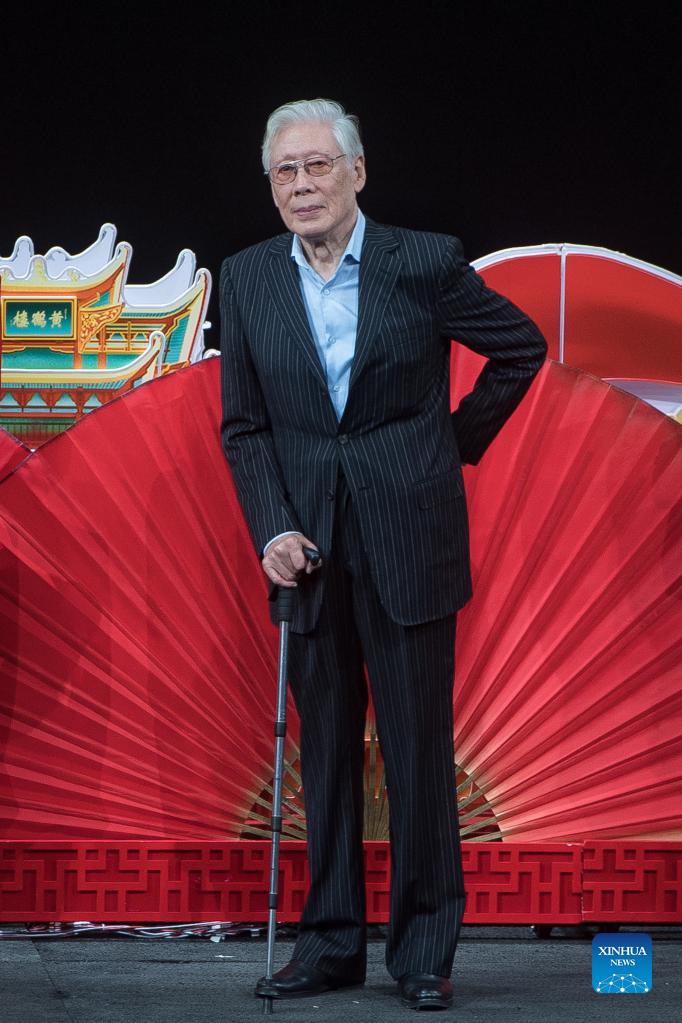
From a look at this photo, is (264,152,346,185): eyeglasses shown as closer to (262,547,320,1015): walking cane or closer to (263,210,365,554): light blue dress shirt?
(263,210,365,554): light blue dress shirt

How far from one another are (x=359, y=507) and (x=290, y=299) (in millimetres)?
321

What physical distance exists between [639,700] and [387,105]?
1145 millimetres

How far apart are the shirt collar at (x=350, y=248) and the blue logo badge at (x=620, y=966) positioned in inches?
41.8

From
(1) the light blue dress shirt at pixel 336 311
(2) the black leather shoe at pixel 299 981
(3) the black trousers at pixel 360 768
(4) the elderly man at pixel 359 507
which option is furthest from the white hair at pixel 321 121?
(2) the black leather shoe at pixel 299 981

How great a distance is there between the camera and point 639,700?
2549 millimetres

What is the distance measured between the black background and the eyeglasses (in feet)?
Result: 1.78

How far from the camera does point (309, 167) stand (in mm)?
2135

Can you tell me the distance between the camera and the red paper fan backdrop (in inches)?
98.3

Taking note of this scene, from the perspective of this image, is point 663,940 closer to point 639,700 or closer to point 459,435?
point 639,700

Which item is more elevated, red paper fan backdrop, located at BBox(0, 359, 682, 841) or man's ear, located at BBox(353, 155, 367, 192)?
man's ear, located at BBox(353, 155, 367, 192)

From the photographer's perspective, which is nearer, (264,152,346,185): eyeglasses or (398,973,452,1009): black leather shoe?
(398,973,452,1009): black leather shoe

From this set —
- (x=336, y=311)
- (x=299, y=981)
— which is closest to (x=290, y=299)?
(x=336, y=311)

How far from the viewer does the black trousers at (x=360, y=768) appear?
212 cm

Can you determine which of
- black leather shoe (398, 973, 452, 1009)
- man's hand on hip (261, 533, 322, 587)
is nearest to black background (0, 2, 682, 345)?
man's hand on hip (261, 533, 322, 587)
